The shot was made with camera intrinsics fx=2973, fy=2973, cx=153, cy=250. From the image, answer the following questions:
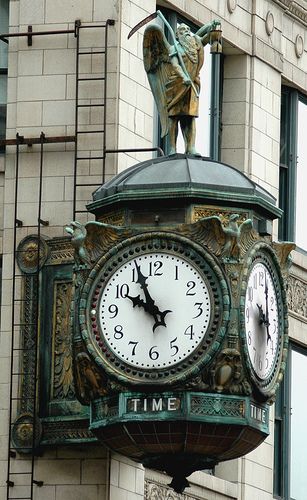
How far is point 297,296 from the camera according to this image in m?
43.0

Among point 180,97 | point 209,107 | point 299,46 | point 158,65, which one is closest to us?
point 180,97

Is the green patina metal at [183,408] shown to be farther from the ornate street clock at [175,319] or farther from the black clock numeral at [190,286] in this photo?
the black clock numeral at [190,286]

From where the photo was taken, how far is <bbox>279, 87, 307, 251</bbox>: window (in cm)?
4359

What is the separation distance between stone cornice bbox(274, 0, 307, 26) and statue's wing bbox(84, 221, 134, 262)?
386 inches

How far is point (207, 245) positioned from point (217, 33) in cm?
330

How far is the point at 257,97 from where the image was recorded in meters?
42.0

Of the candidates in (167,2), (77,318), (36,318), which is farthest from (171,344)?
(167,2)

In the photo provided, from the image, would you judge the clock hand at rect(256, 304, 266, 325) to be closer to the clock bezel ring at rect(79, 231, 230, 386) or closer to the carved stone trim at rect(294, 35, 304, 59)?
the clock bezel ring at rect(79, 231, 230, 386)

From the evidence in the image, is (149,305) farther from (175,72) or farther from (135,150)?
(135,150)

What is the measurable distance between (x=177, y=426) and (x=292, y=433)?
9.77 metres

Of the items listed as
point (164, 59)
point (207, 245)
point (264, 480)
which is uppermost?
point (164, 59)

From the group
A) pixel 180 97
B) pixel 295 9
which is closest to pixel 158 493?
pixel 180 97

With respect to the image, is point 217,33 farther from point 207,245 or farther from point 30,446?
point 30,446

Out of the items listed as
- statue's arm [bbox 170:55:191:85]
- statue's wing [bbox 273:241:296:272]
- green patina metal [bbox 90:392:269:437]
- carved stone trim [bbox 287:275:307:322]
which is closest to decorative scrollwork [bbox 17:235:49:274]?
statue's arm [bbox 170:55:191:85]
